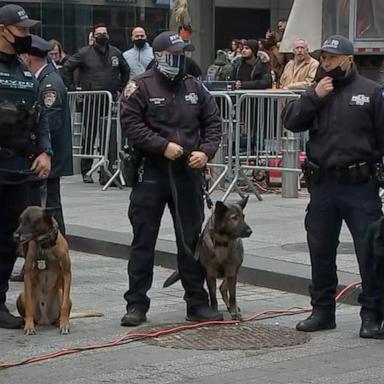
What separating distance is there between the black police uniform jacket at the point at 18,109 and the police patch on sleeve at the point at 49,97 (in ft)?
4.62

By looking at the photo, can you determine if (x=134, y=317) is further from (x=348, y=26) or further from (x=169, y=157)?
(x=348, y=26)

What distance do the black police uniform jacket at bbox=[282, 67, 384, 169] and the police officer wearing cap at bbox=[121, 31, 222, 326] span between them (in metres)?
0.74

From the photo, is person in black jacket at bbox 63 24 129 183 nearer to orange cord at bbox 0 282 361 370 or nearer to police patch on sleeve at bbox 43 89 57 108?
police patch on sleeve at bbox 43 89 57 108

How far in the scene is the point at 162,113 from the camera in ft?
25.5

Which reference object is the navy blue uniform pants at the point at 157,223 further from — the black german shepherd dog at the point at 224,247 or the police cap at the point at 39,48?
the police cap at the point at 39,48

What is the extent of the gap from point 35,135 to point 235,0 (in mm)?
25575

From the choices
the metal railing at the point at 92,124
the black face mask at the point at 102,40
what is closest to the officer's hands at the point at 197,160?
the metal railing at the point at 92,124

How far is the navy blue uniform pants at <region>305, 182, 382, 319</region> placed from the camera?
7.54 metres

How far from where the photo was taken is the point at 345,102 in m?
7.45

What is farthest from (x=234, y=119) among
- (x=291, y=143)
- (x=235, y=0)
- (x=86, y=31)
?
(x=235, y=0)

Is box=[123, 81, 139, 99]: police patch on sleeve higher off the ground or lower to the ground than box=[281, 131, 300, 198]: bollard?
higher

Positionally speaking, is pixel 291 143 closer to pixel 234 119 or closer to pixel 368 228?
pixel 234 119

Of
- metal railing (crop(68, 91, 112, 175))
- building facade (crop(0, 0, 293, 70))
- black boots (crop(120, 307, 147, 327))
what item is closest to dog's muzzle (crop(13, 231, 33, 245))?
black boots (crop(120, 307, 147, 327))

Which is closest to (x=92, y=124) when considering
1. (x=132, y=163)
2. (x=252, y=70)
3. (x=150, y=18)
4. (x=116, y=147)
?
(x=116, y=147)
